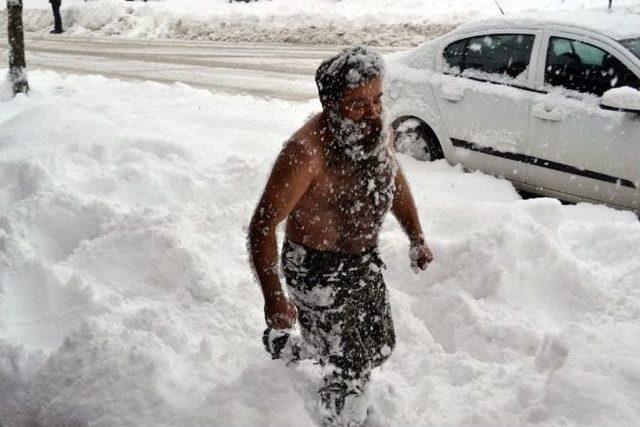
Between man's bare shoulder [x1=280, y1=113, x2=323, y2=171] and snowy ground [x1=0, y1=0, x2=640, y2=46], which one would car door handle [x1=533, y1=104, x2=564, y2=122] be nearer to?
man's bare shoulder [x1=280, y1=113, x2=323, y2=171]

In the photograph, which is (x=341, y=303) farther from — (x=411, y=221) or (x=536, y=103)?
(x=536, y=103)

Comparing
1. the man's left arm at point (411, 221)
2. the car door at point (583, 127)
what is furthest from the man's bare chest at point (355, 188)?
the car door at point (583, 127)

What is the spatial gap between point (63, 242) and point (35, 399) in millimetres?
1475

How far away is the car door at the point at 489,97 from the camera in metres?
5.17

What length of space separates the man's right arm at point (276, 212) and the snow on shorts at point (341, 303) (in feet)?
0.50

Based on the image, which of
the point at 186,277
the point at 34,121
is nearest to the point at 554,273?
the point at 186,277

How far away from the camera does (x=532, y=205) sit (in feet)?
13.8

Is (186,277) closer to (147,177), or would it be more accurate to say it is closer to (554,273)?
(147,177)

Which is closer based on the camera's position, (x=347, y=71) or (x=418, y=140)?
(x=347, y=71)

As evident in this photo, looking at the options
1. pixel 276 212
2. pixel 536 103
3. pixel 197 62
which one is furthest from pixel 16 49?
pixel 276 212

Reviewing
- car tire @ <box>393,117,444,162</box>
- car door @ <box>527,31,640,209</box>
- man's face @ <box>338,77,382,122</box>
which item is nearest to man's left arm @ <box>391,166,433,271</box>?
man's face @ <box>338,77,382,122</box>

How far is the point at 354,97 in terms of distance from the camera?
1.88 meters

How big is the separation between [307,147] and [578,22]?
4074 mm

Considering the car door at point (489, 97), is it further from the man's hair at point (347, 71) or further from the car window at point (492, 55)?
the man's hair at point (347, 71)
